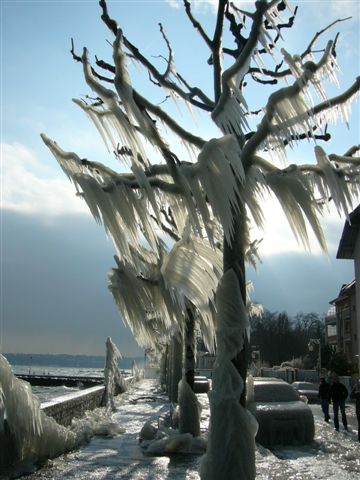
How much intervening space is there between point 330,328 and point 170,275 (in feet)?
251

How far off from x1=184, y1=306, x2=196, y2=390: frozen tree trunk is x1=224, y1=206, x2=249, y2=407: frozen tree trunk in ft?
20.2

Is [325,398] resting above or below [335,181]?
below

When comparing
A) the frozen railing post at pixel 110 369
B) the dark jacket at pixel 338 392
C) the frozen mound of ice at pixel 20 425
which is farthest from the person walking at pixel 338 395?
the frozen mound of ice at pixel 20 425

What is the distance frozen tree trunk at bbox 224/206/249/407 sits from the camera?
25.0 feet

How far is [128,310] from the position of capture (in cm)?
1008

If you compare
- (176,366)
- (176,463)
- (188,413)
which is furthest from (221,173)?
(176,366)

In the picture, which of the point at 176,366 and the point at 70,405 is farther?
the point at 176,366

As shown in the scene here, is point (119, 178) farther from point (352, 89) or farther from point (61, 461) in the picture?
point (61, 461)

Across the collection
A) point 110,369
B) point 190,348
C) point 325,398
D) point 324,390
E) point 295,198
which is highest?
point 295,198

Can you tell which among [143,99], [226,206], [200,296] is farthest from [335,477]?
[143,99]

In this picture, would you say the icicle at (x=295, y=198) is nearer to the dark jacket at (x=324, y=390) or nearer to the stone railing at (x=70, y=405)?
the stone railing at (x=70, y=405)

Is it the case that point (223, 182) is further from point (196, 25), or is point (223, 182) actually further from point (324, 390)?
point (324, 390)

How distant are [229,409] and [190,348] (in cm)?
700

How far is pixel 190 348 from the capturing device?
14164 mm
